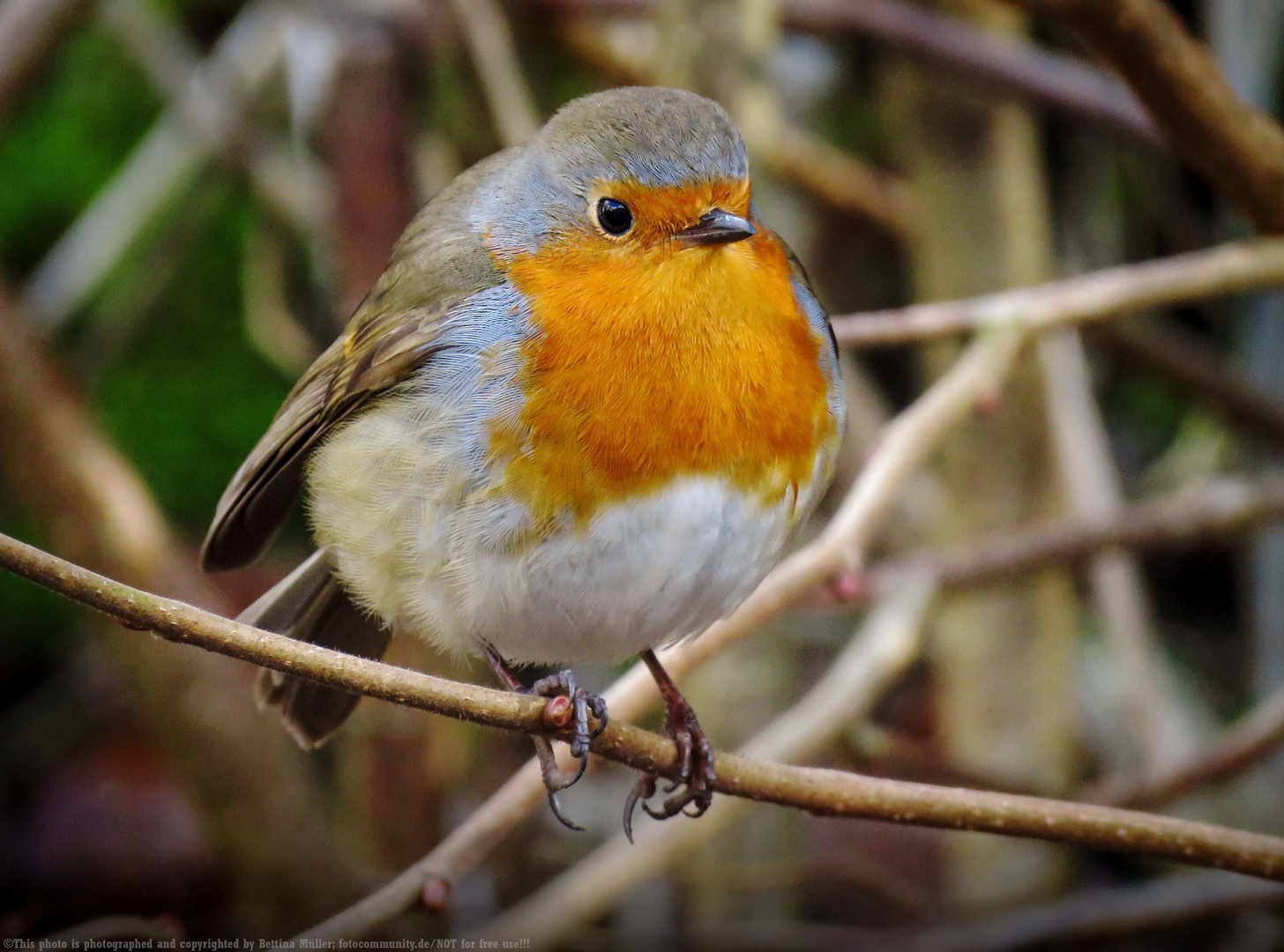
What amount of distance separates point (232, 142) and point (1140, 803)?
2978 millimetres

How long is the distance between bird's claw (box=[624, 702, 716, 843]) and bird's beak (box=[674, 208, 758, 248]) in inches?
27.5

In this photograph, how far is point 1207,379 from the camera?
3.80 m

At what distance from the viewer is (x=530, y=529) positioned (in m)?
1.90

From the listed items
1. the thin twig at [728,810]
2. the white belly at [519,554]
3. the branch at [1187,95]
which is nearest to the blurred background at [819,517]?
the thin twig at [728,810]

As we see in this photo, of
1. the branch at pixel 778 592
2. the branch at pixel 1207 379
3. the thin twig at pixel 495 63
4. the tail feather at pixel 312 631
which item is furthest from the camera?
the branch at pixel 1207 379

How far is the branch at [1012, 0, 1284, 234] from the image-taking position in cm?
209

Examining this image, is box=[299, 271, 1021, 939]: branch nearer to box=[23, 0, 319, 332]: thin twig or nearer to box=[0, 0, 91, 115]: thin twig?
box=[23, 0, 319, 332]: thin twig

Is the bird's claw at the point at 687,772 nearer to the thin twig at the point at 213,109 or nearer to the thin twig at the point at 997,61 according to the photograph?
the thin twig at the point at 213,109

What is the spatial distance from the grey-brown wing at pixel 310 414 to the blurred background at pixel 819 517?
101cm

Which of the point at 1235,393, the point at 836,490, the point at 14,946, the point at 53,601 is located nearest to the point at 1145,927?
the point at 1235,393

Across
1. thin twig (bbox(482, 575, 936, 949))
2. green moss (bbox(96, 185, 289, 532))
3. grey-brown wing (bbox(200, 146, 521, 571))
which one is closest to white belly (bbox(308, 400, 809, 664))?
grey-brown wing (bbox(200, 146, 521, 571))

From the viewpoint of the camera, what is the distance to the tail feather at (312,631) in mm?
2322

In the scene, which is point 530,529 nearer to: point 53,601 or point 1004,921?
point 1004,921

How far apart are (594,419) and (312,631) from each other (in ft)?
2.69
